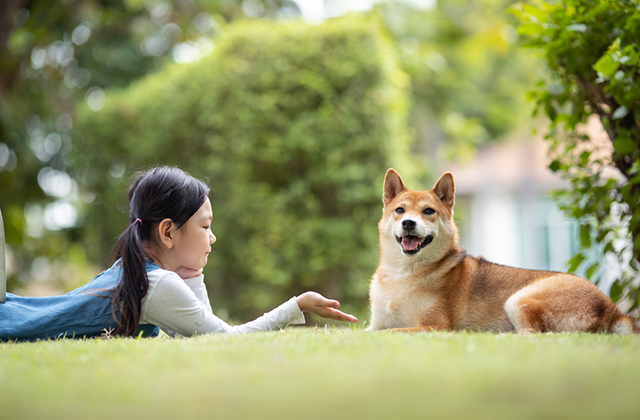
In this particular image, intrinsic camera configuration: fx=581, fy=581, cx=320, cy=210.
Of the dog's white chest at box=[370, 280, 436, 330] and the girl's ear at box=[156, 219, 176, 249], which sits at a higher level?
the girl's ear at box=[156, 219, 176, 249]

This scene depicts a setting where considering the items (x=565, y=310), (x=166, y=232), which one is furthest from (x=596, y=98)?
(x=166, y=232)

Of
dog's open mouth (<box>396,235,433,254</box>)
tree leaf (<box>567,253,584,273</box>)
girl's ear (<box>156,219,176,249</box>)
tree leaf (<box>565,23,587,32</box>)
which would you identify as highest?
tree leaf (<box>565,23,587,32</box>)

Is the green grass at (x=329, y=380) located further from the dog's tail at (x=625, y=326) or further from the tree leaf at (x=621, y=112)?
the tree leaf at (x=621, y=112)

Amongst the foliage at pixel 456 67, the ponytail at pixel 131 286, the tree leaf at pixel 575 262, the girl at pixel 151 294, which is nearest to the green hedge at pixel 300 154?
the tree leaf at pixel 575 262

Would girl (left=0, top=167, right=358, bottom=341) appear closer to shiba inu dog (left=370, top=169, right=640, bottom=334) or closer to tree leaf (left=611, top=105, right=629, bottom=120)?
shiba inu dog (left=370, top=169, right=640, bottom=334)

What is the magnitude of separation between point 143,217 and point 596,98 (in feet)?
11.5

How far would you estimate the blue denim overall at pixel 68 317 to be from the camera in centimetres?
363

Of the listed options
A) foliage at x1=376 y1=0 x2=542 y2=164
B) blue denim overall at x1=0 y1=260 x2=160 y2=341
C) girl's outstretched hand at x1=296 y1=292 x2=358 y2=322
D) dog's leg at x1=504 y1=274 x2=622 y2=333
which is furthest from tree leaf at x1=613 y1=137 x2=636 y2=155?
foliage at x1=376 y1=0 x2=542 y2=164

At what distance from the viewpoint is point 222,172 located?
30.9 feet

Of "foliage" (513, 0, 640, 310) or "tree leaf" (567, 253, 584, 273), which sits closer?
"foliage" (513, 0, 640, 310)

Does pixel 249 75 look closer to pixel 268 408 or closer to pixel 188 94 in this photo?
pixel 188 94

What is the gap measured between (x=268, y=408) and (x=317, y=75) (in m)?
7.75

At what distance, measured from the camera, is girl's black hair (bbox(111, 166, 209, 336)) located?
3.52 meters

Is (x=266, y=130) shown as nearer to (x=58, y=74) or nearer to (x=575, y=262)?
(x=575, y=262)
